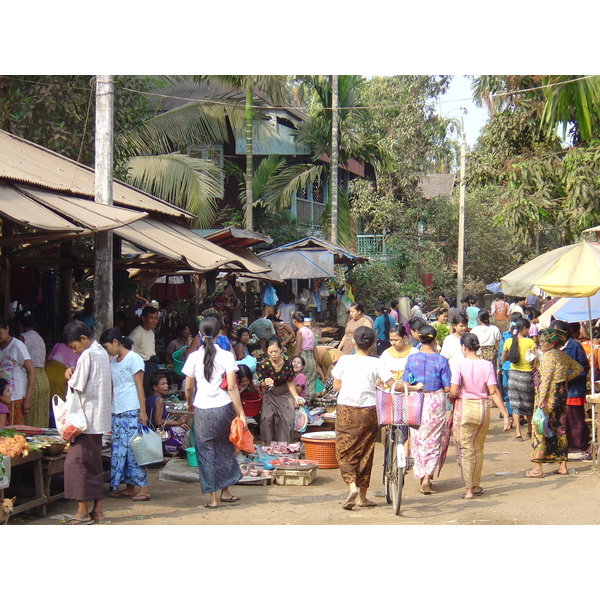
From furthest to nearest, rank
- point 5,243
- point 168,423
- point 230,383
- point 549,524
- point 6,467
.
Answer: point 168,423, point 5,243, point 230,383, point 549,524, point 6,467

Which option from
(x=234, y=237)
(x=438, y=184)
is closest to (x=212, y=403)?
(x=234, y=237)

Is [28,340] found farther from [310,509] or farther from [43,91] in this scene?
[43,91]

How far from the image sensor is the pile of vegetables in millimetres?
5961

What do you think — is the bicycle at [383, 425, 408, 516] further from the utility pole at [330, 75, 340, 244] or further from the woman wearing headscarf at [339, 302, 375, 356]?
the utility pole at [330, 75, 340, 244]

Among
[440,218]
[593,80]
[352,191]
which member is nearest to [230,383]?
[593,80]

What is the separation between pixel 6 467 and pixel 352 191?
24988 millimetres

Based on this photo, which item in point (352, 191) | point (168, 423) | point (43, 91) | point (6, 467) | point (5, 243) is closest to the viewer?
point (6, 467)

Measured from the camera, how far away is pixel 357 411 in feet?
22.7

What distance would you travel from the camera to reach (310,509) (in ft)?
22.8

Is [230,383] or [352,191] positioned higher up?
[352,191]

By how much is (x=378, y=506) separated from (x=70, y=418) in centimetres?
301

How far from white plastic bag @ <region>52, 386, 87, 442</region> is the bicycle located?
2719mm

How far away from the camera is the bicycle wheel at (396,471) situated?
6.61 m

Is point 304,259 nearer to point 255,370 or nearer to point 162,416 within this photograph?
point 255,370
